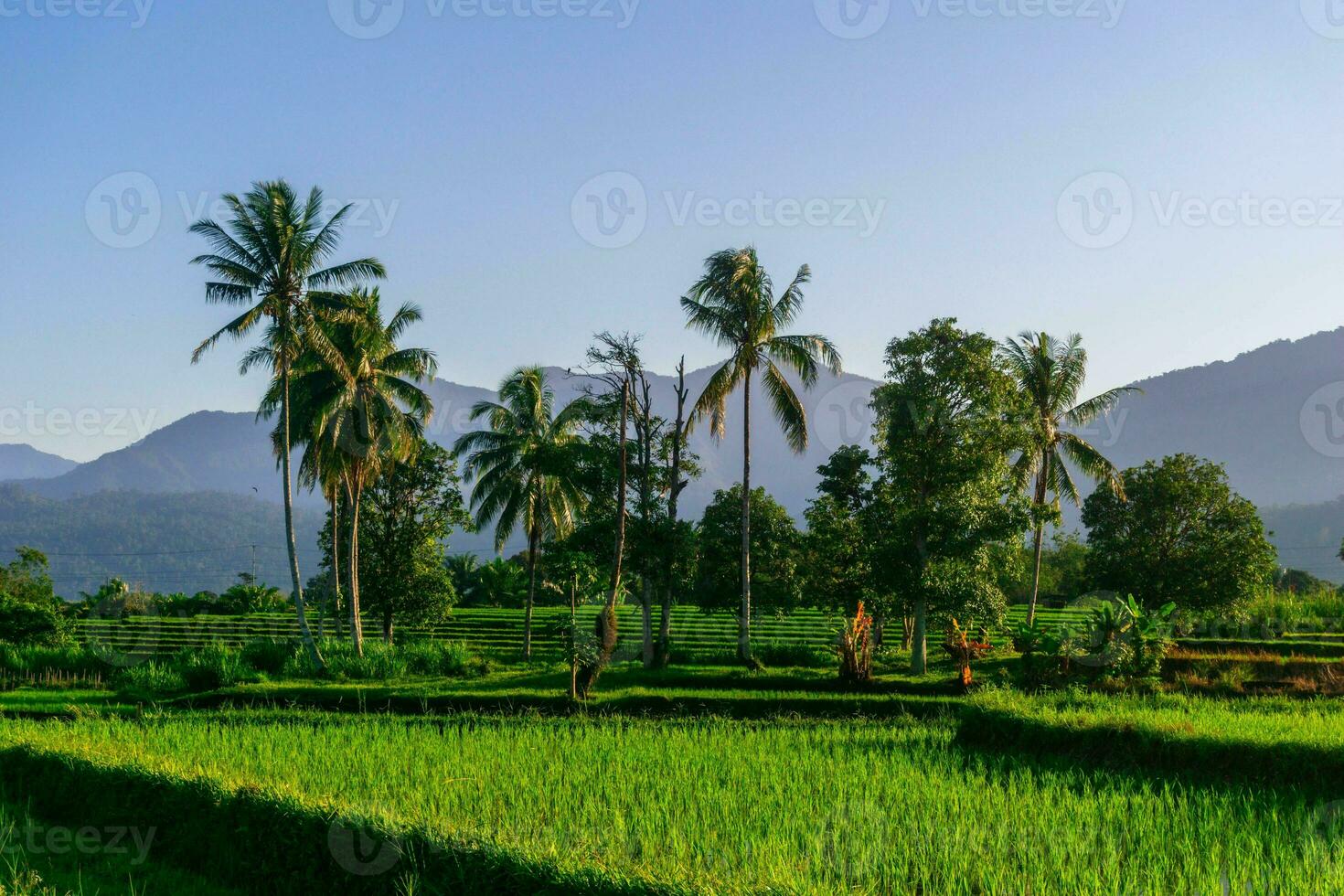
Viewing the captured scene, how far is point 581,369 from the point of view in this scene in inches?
1216

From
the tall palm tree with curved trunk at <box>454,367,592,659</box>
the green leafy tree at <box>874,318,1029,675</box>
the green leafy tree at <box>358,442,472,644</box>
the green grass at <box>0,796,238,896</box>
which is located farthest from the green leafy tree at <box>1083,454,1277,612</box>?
the green grass at <box>0,796,238,896</box>

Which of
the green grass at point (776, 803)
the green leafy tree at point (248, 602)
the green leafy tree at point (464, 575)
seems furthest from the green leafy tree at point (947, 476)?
the green leafy tree at point (248, 602)

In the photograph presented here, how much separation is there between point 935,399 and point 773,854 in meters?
21.4

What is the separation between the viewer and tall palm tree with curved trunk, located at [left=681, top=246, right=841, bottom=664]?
31.2 m

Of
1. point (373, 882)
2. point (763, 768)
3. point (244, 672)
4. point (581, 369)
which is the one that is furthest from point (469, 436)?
point (373, 882)

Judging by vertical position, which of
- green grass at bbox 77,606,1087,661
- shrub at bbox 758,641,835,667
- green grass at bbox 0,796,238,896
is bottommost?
green grass at bbox 77,606,1087,661

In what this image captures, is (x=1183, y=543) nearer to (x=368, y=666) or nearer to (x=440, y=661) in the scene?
(x=440, y=661)

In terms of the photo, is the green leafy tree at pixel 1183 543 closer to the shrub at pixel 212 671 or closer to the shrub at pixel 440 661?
the shrub at pixel 440 661

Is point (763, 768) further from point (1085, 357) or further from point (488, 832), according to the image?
point (1085, 357)

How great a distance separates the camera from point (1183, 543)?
33250mm

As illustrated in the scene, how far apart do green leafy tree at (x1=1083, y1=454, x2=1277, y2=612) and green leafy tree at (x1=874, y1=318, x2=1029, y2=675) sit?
8.39 meters

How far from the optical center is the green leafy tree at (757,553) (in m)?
34.0

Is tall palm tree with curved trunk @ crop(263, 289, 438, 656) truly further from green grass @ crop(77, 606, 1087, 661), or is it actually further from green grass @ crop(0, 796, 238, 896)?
green grass @ crop(0, 796, 238, 896)

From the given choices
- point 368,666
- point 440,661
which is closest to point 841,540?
point 440,661
